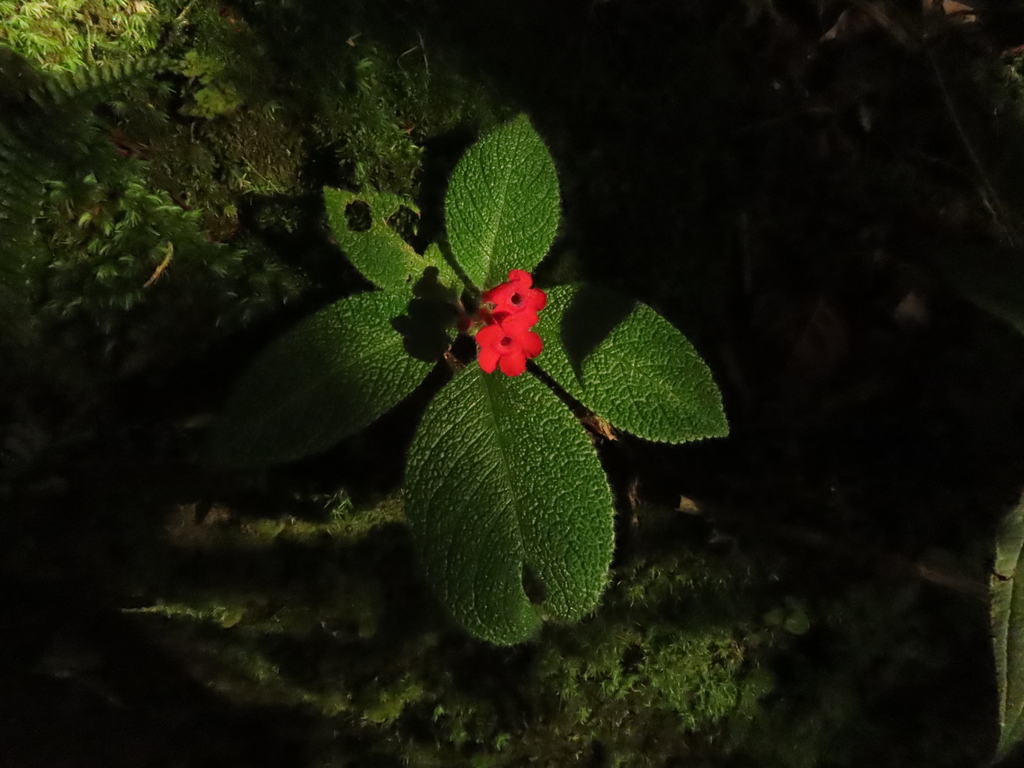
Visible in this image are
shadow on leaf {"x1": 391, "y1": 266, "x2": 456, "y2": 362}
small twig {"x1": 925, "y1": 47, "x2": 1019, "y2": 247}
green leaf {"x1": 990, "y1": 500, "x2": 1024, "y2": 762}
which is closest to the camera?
green leaf {"x1": 990, "y1": 500, "x2": 1024, "y2": 762}

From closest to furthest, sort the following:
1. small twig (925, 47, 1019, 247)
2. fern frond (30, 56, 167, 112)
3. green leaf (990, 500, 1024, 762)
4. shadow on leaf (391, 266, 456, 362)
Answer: green leaf (990, 500, 1024, 762), fern frond (30, 56, 167, 112), shadow on leaf (391, 266, 456, 362), small twig (925, 47, 1019, 247)

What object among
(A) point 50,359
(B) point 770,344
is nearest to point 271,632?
(A) point 50,359

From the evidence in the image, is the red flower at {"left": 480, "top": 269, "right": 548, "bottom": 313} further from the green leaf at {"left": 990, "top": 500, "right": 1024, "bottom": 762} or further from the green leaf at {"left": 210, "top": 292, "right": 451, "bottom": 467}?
the green leaf at {"left": 990, "top": 500, "right": 1024, "bottom": 762}

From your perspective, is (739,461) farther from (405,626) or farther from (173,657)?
(173,657)

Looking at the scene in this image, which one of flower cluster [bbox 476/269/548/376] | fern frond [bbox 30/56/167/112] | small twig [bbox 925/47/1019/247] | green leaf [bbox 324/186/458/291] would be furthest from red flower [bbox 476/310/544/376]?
small twig [bbox 925/47/1019/247]

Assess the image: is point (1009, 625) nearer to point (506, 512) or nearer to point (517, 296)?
point (506, 512)

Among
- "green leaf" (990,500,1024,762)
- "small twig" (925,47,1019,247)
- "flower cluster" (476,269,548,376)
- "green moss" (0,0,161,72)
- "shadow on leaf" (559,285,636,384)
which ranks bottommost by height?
"green leaf" (990,500,1024,762)
